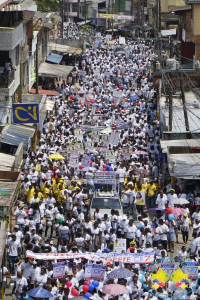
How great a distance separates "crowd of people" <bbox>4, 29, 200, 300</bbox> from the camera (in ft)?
68.1

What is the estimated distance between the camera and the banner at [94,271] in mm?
19984

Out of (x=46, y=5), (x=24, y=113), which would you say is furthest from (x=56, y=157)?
(x=46, y=5)

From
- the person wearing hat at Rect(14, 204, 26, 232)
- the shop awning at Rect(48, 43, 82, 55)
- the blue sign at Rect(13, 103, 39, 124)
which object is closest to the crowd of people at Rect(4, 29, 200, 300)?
the person wearing hat at Rect(14, 204, 26, 232)

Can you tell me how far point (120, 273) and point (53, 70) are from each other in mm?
38920

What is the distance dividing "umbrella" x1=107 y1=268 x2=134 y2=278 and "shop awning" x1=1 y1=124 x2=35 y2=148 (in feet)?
48.6

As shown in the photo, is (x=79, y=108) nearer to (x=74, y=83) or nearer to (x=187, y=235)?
(x=74, y=83)

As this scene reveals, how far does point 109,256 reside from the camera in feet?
68.7

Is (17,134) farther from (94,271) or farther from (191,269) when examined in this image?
(191,269)

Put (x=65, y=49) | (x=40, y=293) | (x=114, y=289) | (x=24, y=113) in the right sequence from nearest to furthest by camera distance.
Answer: (x=114, y=289), (x=40, y=293), (x=24, y=113), (x=65, y=49)

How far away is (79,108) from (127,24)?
63.4 meters

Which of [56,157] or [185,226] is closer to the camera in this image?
[185,226]

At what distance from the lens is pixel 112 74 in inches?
2381

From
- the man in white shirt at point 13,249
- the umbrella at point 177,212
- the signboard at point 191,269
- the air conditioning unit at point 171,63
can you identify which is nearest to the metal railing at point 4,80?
the air conditioning unit at point 171,63

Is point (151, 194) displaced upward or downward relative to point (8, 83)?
downward
